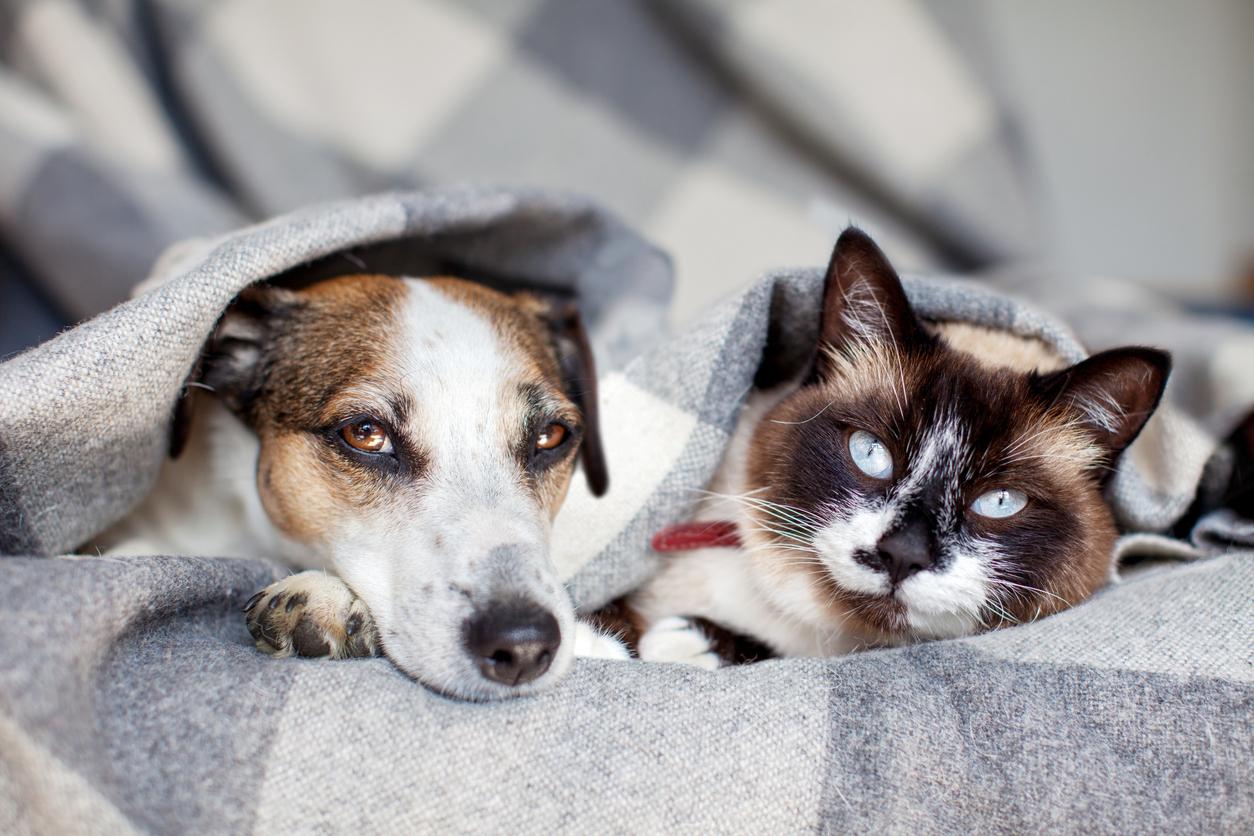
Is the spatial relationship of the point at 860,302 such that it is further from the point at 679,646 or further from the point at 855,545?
the point at 679,646

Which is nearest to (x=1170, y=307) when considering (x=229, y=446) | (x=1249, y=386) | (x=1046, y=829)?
(x=1249, y=386)

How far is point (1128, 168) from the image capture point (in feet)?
10.6

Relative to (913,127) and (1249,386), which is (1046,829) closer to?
(1249,386)

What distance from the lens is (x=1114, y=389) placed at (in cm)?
112

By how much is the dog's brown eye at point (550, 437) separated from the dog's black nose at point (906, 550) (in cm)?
49

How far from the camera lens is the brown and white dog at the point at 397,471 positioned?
→ 3.31 ft

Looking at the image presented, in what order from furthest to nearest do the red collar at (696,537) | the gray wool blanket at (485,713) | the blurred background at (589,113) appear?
the blurred background at (589,113)
the red collar at (696,537)
the gray wool blanket at (485,713)

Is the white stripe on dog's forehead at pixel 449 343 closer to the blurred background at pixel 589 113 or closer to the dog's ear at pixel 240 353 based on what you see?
the dog's ear at pixel 240 353

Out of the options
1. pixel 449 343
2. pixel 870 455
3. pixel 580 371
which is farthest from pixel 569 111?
pixel 870 455

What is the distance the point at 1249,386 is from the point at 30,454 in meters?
1.90

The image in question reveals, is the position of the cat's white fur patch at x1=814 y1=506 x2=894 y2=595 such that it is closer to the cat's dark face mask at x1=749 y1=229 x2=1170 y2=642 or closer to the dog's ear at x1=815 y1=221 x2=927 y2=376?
the cat's dark face mask at x1=749 y1=229 x2=1170 y2=642

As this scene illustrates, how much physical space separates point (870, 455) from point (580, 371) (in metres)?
0.53

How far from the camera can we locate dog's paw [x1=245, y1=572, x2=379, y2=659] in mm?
1043

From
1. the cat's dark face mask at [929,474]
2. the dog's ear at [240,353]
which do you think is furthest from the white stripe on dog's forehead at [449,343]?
Answer: the cat's dark face mask at [929,474]
